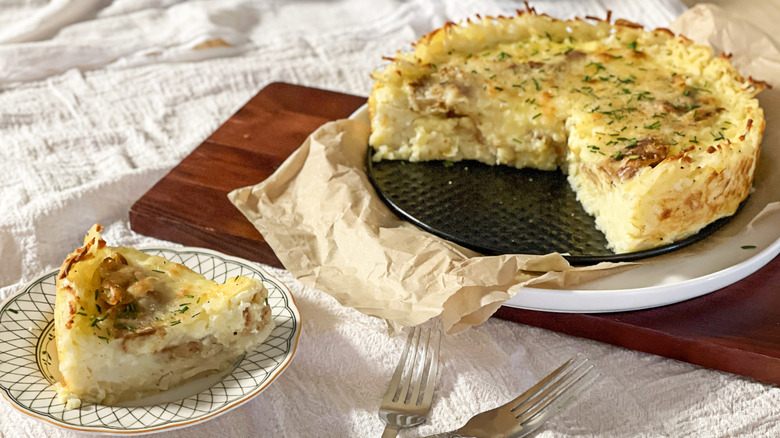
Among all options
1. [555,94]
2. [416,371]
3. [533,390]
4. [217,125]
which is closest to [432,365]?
[416,371]

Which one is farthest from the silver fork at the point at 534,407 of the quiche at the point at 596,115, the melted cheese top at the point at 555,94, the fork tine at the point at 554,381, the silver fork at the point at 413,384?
the melted cheese top at the point at 555,94

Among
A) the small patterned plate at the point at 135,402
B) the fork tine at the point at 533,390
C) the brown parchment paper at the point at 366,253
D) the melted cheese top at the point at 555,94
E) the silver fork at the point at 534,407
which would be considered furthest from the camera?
the melted cheese top at the point at 555,94

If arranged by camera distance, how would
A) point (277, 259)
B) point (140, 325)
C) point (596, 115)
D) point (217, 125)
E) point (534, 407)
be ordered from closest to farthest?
point (140, 325)
point (534, 407)
point (277, 259)
point (596, 115)
point (217, 125)

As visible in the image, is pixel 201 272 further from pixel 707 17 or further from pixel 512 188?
pixel 707 17

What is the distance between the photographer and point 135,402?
2.23m

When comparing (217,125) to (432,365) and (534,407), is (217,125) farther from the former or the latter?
(534,407)

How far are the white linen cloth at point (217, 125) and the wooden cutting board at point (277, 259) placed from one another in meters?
0.07

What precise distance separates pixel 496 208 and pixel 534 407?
0.98 metres

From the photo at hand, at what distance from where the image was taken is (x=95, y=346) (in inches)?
84.4

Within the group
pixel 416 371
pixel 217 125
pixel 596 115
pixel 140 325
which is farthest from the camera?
pixel 217 125

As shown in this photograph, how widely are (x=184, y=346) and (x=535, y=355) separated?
43.5 inches

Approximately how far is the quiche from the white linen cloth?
584mm

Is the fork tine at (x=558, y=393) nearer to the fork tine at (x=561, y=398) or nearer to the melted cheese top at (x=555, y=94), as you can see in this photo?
the fork tine at (x=561, y=398)

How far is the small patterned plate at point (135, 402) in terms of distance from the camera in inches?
81.7
